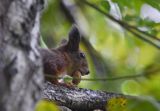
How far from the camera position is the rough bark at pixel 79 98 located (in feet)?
5.75

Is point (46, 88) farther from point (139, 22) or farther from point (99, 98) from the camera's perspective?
point (139, 22)

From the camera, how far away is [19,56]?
860mm

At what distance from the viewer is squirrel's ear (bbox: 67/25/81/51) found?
242 centimetres

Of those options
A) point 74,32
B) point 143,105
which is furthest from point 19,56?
point 74,32

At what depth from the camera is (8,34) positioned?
0.86m

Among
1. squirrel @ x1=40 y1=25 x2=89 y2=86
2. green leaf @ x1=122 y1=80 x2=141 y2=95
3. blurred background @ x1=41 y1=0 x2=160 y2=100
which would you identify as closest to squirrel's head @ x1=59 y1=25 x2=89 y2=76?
squirrel @ x1=40 y1=25 x2=89 y2=86

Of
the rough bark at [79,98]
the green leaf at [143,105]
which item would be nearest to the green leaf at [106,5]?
the rough bark at [79,98]

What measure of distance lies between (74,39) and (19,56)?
162cm

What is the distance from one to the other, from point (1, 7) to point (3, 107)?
16cm

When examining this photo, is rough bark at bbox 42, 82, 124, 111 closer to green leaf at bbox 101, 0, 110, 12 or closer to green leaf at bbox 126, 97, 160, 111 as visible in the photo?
green leaf at bbox 101, 0, 110, 12

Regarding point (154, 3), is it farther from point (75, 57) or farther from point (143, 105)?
point (75, 57)

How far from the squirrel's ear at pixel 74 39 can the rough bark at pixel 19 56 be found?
148 cm

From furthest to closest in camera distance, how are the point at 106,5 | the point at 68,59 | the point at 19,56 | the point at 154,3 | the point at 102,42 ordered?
1. the point at 102,42
2. the point at 68,59
3. the point at 106,5
4. the point at 154,3
5. the point at 19,56

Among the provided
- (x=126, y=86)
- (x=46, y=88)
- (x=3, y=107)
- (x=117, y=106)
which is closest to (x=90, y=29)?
(x=46, y=88)
